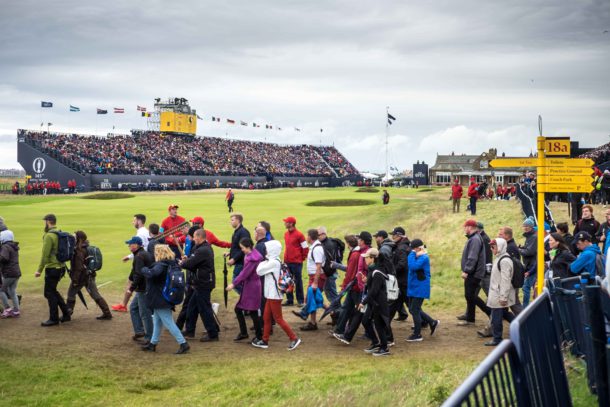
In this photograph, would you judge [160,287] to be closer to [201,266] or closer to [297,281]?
[201,266]

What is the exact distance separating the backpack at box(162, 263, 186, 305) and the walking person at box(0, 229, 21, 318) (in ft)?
13.5

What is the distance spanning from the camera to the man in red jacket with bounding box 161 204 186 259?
1367 cm

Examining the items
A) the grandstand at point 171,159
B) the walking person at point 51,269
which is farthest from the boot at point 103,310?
the grandstand at point 171,159

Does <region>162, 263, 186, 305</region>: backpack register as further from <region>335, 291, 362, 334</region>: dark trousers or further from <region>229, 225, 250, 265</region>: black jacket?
<region>335, 291, 362, 334</region>: dark trousers

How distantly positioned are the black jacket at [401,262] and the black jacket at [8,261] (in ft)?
25.0

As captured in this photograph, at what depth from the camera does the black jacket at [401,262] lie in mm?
11602

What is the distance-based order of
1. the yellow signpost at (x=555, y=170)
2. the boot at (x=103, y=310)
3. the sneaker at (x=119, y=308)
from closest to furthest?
the yellow signpost at (x=555, y=170), the boot at (x=103, y=310), the sneaker at (x=119, y=308)

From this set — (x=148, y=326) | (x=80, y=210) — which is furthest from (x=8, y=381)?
(x=80, y=210)

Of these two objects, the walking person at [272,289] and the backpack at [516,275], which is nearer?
the backpack at [516,275]

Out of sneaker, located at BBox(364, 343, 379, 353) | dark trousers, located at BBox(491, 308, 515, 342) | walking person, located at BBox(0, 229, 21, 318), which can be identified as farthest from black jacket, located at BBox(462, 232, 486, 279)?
walking person, located at BBox(0, 229, 21, 318)

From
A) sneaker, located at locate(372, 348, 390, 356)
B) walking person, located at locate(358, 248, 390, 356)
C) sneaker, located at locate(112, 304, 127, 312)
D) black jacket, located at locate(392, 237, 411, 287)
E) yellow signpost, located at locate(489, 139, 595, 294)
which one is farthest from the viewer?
sneaker, located at locate(112, 304, 127, 312)

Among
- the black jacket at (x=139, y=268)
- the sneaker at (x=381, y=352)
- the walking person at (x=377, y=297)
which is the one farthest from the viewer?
the black jacket at (x=139, y=268)

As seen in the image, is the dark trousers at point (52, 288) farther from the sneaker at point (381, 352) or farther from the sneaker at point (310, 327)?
the sneaker at point (381, 352)

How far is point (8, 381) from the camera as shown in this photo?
8695mm
